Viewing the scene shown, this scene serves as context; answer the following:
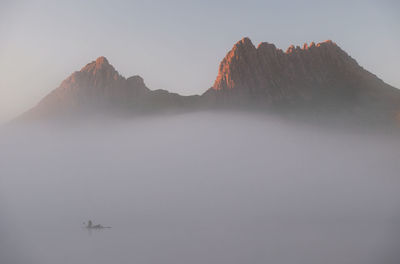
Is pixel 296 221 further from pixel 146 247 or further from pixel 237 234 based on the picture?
pixel 146 247

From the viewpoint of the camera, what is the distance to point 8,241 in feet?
406

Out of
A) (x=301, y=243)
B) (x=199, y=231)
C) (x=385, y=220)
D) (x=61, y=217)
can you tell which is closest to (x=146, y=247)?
(x=199, y=231)

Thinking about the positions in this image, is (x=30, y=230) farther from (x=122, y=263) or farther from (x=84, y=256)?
(x=122, y=263)

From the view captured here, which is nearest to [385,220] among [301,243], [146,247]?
[301,243]

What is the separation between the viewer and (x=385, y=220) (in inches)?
6575

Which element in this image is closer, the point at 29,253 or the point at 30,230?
the point at 29,253

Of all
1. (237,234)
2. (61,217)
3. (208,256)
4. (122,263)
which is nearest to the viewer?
(122,263)

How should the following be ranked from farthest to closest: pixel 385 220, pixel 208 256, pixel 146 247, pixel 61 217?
pixel 61 217 < pixel 385 220 < pixel 146 247 < pixel 208 256

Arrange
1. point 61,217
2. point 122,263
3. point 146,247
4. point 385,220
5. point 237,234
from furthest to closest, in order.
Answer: point 61,217
point 385,220
point 237,234
point 146,247
point 122,263

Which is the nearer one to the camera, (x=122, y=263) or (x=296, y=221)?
(x=122, y=263)

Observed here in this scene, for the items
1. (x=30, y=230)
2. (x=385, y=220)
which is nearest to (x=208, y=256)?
(x=30, y=230)

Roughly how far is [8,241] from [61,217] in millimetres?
58136

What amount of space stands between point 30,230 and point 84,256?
5046 centimetres

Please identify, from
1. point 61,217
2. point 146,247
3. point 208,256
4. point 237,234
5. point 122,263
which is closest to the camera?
point 122,263
